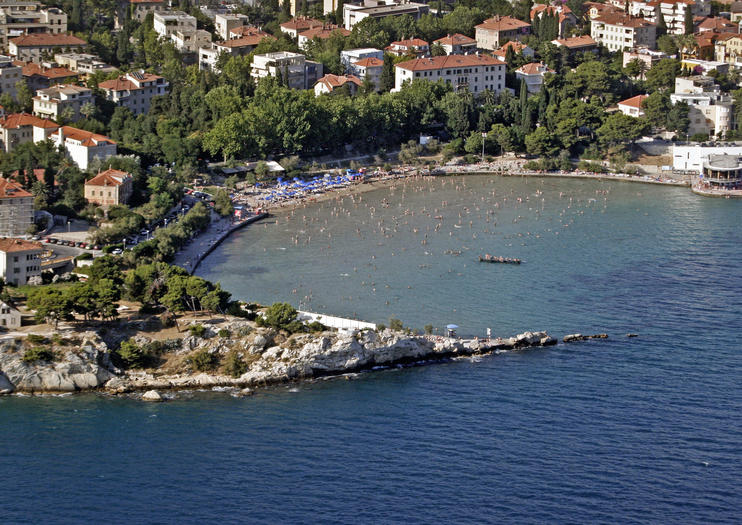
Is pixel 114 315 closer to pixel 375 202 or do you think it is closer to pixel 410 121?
pixel 375 202

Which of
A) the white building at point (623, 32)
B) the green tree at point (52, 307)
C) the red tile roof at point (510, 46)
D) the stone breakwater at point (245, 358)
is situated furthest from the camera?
the white building at point (623, 32)

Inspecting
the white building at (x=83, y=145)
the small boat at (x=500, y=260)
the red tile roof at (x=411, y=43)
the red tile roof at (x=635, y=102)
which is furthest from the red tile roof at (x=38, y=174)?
the red tile roof at (x=635, y=102)

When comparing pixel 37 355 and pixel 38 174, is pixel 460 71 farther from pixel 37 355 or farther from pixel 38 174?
pixel 37 355

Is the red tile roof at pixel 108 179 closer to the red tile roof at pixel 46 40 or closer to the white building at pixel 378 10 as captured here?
the red tile roof at pixel 46 40

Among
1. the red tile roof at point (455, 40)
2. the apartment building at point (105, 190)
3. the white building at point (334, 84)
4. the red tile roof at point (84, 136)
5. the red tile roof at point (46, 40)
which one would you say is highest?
the red tile roof at point (455, 40)

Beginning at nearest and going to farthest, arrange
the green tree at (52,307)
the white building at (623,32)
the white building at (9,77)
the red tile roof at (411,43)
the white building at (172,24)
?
the green tree at (52,307), the white building at (9,77), the white building at (172,24), the red tile roof at (411,43), the white building at (623,32)

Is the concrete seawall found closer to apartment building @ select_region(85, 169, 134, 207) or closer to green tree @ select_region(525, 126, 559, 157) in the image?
apartment building @ select_region(85, 169, 134, 207)

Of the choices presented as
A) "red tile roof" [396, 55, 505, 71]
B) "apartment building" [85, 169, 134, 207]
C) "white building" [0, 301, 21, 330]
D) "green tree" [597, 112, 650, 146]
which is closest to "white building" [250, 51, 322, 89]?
"red tile roof" [396, 55, 505, 71]
